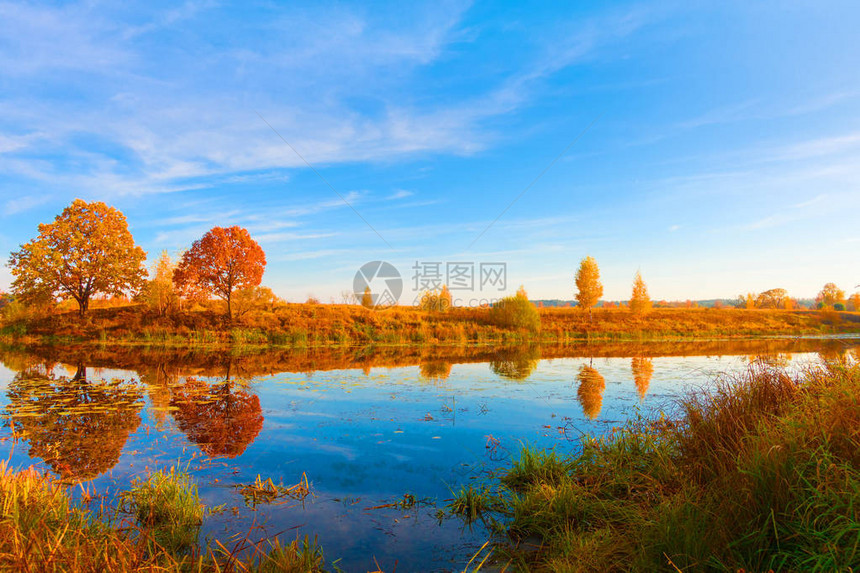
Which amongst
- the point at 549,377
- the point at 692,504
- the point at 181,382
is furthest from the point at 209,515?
the point at 549,377

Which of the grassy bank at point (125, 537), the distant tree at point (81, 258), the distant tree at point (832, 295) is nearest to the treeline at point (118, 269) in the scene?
the distant tree at point (81, 258)

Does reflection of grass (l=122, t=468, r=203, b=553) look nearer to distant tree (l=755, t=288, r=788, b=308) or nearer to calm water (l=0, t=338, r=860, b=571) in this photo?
calm water (l=0, t=338, r=860, b=571)

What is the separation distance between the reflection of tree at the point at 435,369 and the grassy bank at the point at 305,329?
30.7 feet

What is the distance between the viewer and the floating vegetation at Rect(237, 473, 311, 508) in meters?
5.29

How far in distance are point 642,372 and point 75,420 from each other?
16468mm

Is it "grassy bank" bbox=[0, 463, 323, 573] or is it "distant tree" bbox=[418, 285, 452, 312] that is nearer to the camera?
"grassy bank" bbox=[0, 463, 323, 573]

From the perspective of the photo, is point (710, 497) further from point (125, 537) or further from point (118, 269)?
point (118, 269)

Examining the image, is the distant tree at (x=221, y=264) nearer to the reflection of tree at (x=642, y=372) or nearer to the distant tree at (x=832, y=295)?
the reflection of tree at (x=642, y=372)

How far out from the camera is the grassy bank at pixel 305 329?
2569cm

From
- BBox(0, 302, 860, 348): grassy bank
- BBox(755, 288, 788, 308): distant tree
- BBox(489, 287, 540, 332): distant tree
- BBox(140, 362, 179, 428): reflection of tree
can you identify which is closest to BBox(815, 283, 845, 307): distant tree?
BBox(755, 288, 788, 308): distant tree

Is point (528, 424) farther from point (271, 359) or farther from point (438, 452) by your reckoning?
point (271, 359)

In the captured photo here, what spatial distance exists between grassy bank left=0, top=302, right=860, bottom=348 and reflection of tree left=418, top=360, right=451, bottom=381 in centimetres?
935

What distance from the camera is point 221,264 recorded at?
1059 inches

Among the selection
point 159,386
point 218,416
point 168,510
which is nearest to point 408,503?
point 168,510
